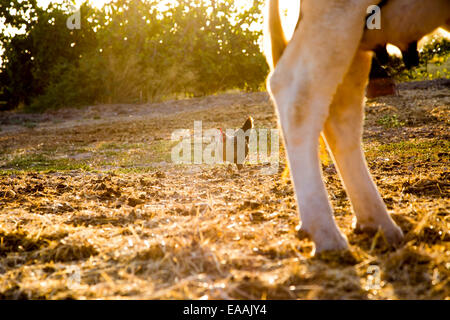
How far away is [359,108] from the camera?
2391mm

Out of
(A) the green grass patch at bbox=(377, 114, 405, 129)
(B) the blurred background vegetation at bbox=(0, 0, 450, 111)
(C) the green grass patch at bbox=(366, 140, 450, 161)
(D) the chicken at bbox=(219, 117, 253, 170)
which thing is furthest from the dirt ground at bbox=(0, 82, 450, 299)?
(B) the blurred background vegetation at bbox=(0, 0, 450, 111)

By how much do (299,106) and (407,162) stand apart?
3.33 metres

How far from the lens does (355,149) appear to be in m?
2.34

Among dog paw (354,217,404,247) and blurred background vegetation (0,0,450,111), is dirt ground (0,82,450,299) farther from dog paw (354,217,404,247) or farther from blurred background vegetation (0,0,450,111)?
blurred background vegetation (0,0,450,111)

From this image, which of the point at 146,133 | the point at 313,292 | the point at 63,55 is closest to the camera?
the point at 313,292

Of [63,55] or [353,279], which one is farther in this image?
[63,55]

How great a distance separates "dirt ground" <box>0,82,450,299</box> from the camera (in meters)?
1.79

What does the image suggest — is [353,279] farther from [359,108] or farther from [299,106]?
[359,108]

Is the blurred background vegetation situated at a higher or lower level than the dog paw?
higher

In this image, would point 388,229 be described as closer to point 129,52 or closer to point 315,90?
point 315,90

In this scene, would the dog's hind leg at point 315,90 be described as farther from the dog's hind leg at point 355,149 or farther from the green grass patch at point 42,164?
the green grass patch at point 42,164

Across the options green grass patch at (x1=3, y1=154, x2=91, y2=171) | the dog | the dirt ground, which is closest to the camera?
the dirt ground

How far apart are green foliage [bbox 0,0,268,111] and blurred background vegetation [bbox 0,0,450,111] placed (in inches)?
1.5

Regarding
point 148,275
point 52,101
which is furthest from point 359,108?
point 52,101
